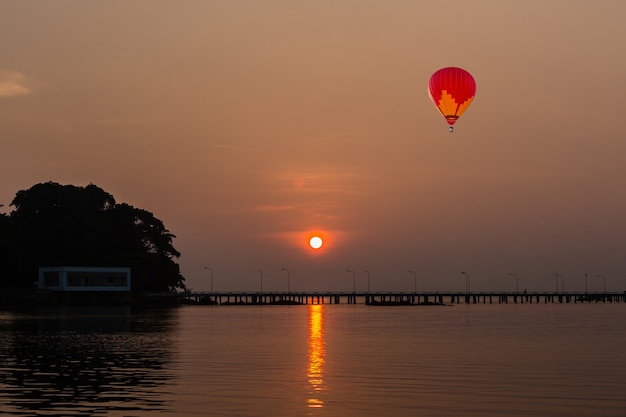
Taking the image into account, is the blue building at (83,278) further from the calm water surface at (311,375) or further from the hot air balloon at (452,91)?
the hot air balloon at (452,91)

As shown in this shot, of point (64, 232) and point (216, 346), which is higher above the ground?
point (64, 232)

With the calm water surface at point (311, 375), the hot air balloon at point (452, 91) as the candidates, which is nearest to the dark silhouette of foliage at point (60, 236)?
the calm water surface at point (311, 375)

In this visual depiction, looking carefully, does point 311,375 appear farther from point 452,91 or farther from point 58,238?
point 58,238

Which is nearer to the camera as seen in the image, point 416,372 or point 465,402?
point 465,402

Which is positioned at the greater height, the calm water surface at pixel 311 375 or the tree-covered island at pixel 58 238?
the tree-covered island at pixel 58 238

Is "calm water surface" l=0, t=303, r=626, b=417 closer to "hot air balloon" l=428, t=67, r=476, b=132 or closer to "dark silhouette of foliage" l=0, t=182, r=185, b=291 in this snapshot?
"hot air balloon" l=428, t=67, r=476, b=132

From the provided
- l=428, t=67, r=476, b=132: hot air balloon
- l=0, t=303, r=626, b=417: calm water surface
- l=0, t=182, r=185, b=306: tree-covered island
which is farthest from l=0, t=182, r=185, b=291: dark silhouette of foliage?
l=428, t=67, r=476, b=132: hot air balloon

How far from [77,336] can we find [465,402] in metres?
47.1

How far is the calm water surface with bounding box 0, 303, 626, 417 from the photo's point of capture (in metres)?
33.6

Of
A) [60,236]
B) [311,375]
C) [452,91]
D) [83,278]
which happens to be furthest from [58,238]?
[311,375]

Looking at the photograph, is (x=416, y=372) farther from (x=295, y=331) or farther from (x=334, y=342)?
(x=295, y=331)

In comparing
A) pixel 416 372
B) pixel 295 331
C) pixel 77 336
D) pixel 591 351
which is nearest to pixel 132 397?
pixel 416 372

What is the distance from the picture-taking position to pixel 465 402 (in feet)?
115

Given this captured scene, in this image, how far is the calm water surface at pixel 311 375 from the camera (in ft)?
110
